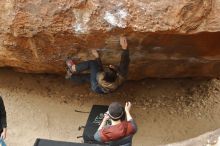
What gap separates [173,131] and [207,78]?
975mm

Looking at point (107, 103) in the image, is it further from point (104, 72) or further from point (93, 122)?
point (104, 72)

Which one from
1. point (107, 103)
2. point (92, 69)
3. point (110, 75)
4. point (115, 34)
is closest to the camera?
point (115, 34)

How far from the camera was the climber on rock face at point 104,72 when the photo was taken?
525 cm

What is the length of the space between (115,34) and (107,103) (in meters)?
1.48

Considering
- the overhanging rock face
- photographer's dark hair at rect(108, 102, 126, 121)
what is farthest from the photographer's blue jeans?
photographer's dark hair at rect(108, 102, 126, 121)

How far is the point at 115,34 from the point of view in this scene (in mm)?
4973

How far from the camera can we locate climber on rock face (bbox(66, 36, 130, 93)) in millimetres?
A: 5254

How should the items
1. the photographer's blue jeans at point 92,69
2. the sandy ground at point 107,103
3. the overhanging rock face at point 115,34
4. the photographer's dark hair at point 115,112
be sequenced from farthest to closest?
the sandy ground at point 107,103
the photographer's blue jeans at point 92,69
the overhanging rock face at point 115,34
the photographer's dark hair at point 115,112

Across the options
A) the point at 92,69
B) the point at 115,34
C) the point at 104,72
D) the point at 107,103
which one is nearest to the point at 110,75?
the point at 104,72

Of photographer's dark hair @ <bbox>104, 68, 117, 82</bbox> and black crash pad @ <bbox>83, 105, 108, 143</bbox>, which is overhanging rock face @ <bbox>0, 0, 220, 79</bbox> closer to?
photographer's dark hair @ <bbox>104, 68, 117, 82</bbox>

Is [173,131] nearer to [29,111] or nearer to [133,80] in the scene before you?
[133,80]

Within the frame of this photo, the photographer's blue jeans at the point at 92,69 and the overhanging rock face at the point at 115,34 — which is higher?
the overhanging rock face at the point at 115,34

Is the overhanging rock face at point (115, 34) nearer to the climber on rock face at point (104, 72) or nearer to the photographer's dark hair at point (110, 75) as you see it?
the climber on rock face at point (104, 72)

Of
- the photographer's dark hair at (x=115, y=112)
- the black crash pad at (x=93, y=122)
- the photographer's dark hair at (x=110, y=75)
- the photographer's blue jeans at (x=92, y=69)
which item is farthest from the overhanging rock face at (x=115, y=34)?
the photographer's dark hair at (x=115, y=112)
